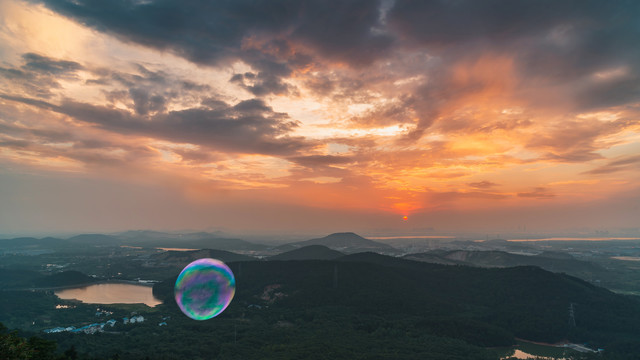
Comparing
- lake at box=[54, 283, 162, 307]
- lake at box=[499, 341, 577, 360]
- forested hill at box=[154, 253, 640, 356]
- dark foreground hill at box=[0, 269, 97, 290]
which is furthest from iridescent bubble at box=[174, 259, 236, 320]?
dark foreground hill at box=[0, 269, 97, 290]

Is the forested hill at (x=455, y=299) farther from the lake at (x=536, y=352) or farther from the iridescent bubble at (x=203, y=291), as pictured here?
the iridescent bubble at (x=203, y=291)

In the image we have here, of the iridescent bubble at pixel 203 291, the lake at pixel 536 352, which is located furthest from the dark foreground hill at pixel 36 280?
the lake at pixel 536 352

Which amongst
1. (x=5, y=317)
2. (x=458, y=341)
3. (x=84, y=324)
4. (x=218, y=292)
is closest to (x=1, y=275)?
(x=5, y=317)

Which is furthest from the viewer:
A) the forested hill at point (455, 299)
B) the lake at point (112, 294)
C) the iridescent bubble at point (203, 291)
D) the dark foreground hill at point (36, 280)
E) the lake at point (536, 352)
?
the dark foreground hill at point (36, 280)

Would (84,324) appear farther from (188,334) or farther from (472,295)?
(472,295)

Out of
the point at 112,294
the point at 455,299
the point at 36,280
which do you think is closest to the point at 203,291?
the point at 455,299

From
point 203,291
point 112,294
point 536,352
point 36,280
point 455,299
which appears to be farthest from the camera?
point 36,280

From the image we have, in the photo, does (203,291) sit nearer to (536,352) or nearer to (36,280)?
(536,352)
